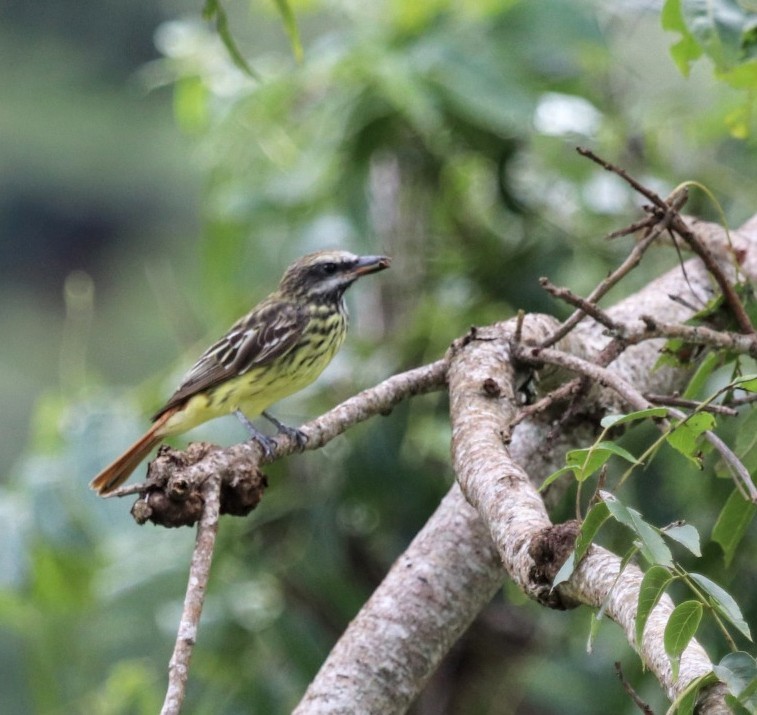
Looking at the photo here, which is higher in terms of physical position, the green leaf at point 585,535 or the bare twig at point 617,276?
the bare twig at point 617,276

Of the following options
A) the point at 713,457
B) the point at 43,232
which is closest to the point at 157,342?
the point at 43,232

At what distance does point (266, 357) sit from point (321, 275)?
1.20ft

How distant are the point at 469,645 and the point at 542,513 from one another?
2.63 meters

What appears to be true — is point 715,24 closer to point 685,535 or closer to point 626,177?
point 626,177

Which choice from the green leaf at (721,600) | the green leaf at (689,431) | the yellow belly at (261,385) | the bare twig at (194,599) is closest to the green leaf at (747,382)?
the green leaf at (689,431)

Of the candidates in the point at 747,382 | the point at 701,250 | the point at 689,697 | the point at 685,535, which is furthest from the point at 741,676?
the point at 701,250

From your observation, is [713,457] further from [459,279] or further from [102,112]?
[102,112]

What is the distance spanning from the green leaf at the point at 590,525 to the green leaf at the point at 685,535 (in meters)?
0.07

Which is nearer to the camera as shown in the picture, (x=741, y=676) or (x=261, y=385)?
(x=741, y=676)

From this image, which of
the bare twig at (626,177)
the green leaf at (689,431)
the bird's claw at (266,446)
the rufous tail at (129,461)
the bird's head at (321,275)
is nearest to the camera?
the green leaf at (689,431)

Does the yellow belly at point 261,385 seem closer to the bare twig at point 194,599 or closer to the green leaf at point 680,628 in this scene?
the bare twig at point 194,599

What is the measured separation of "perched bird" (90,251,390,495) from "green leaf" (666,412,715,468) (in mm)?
1608

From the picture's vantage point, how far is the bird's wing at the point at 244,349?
3395 millimetres

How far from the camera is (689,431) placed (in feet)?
5.62
